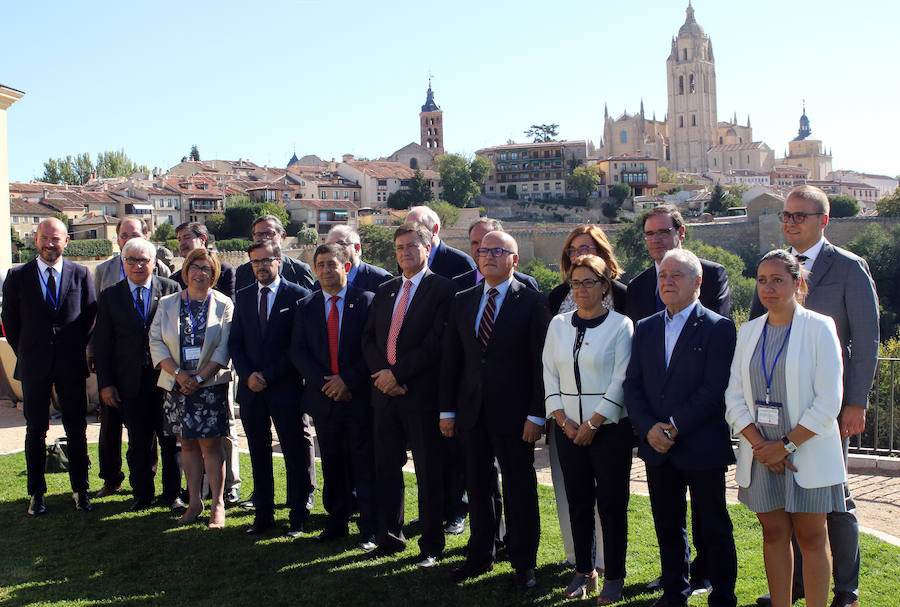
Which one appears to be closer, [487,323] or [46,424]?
[487,323]

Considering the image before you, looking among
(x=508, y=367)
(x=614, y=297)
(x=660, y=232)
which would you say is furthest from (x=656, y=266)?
(x=508, y=367)

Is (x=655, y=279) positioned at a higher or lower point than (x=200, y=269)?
lower

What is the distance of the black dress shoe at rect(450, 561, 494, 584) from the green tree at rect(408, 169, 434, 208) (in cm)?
7152

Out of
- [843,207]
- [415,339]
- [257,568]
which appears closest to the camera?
[257,568]

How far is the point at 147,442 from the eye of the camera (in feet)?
18.3

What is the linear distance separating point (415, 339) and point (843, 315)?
7.10 feet

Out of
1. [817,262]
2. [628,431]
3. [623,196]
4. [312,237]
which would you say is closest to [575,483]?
[628,431]

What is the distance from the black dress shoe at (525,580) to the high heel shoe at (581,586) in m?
0.17

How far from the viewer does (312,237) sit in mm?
60688

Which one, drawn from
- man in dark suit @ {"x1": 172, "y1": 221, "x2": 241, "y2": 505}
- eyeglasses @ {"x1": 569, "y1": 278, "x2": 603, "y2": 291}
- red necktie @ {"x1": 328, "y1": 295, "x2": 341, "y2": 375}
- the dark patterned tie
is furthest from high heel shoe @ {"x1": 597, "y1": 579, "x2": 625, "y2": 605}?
man in dark suit @ {"x1": 172, "y1": 221, "x2": 241, "y2": 505}

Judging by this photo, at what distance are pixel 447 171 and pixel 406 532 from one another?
7331 centimetres

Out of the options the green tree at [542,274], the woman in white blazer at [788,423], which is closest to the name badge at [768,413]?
the woman in white blazer at [788,423]

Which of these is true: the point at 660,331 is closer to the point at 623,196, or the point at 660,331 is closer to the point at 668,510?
the point at 668,510

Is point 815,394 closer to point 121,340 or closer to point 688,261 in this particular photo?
point 688,261
